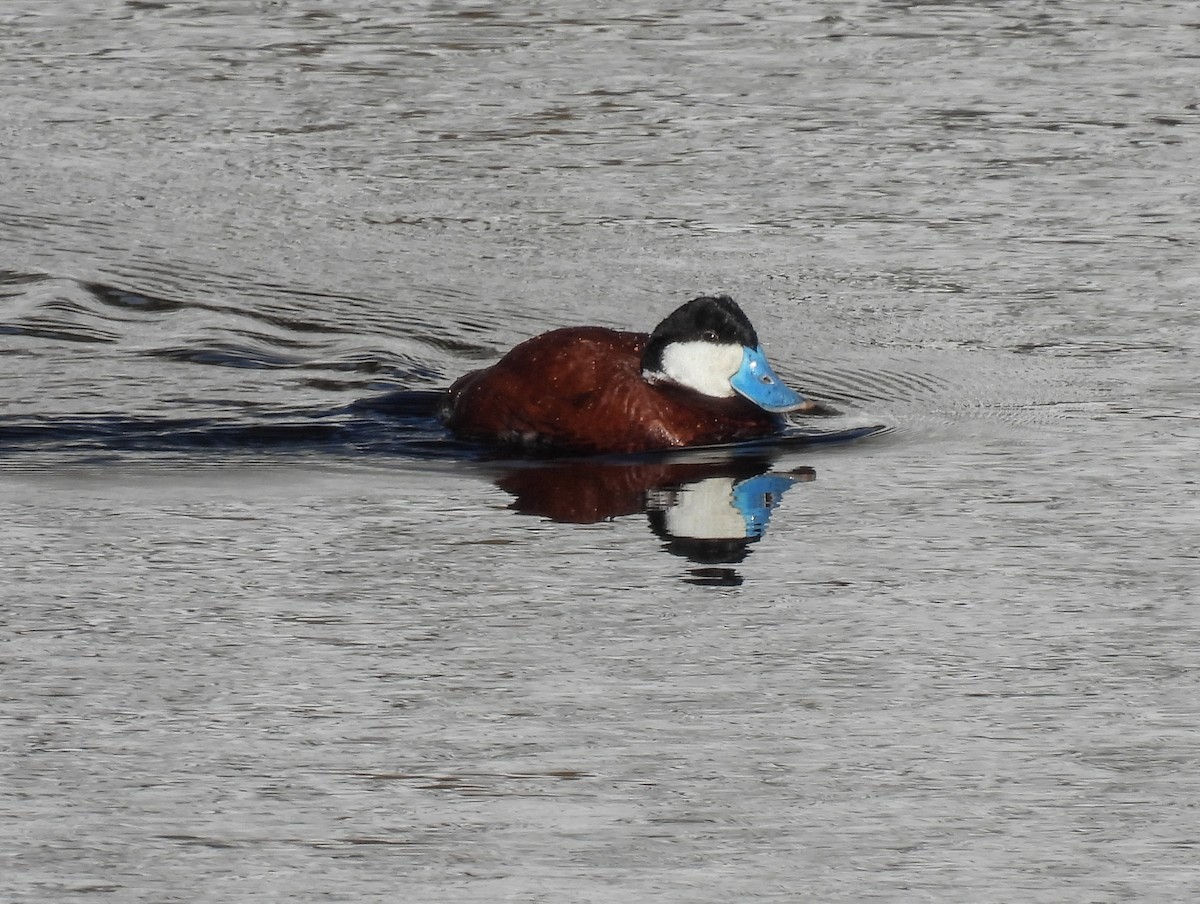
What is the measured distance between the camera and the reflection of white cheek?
22.7 ft

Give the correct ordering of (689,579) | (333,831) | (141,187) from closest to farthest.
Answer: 1. (333,831)
2. (689,579)
3. (141,187)

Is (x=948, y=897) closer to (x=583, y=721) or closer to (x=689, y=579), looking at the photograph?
(x=583, y=721)

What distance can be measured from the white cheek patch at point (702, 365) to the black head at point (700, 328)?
0.07 ft

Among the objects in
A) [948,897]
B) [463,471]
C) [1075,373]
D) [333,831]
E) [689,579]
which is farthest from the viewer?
[1075,373]

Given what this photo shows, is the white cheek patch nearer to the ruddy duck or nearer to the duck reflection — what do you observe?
the ruddy duck

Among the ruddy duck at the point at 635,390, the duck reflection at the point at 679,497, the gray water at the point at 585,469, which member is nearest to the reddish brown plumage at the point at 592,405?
the ruddy duck at the point at 635,390

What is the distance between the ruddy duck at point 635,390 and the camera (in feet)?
26.5

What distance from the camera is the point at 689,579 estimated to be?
6.35 metres

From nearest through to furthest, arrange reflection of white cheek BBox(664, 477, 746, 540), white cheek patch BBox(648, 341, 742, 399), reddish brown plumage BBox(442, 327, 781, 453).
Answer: reflection of white cheek BBox(664, 477, 746, 540), reddish brown plumage BBox(442, 327, 781, 453), white cheek patch BBox(648, 341, 742, 399)

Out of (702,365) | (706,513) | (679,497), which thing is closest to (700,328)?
(702,365)

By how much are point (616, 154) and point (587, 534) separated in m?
5.44

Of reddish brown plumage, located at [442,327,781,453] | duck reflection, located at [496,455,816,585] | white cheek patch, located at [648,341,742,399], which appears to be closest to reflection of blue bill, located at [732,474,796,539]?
duck reflection, located at [496,455,816,585]

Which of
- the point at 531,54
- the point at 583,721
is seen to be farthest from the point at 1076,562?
the point at 531,54

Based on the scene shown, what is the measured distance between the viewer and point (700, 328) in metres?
8.18
